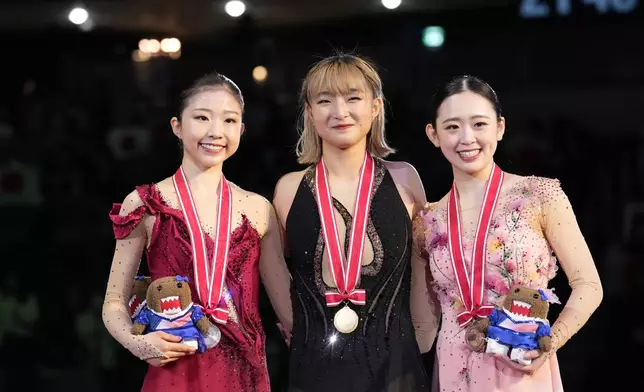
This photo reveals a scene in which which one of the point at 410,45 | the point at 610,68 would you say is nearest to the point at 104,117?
the point at 410,45

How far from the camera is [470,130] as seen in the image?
8.52ft

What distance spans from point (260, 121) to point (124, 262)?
1.40 metres

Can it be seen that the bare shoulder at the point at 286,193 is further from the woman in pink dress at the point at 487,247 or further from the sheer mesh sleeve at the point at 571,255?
the sheer mesh sleeve at the point at 571,255

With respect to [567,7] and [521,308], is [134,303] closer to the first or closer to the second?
[521,308]

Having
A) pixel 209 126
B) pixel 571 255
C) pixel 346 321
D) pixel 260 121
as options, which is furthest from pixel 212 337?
pixel 260 121

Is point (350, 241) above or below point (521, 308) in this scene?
above

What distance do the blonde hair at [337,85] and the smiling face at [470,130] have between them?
0.88ft

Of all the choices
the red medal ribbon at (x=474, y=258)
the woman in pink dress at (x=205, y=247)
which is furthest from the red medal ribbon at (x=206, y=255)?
the red medal ribbon at (x=474, y=258)

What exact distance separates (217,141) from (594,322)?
207cm

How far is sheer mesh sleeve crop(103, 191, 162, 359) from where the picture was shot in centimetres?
259

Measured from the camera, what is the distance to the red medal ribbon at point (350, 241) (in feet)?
8.57

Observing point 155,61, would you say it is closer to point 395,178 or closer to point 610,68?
point 395,178

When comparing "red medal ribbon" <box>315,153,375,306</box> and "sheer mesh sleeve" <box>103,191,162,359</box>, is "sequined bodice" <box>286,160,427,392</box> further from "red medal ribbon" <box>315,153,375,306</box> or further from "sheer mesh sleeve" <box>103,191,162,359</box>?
"sheer mesh sleeve" <box>103,191,162,359</box>

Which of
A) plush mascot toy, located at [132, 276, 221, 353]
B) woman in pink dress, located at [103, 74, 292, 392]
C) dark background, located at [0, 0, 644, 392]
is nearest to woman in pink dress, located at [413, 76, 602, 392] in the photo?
woman in pink dress, located at [103, 74, 292, 392]
